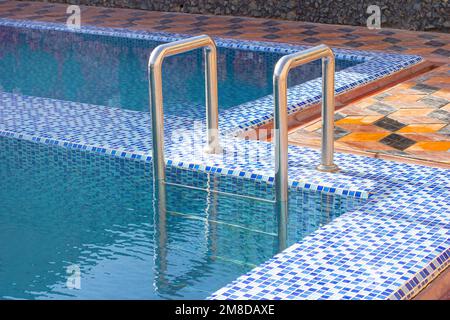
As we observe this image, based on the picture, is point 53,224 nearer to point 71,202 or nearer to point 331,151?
point 71,202

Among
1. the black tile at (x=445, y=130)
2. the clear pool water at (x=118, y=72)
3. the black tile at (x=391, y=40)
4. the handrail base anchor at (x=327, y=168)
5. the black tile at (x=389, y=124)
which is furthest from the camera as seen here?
the black tile at (x=391, y=40)

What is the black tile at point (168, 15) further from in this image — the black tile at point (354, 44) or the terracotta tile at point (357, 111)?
the terracotta tile at point (357, 111)

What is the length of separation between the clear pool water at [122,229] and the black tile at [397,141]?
958 mm

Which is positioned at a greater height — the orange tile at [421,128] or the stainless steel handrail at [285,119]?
the stainless steel handrail at [285,119]

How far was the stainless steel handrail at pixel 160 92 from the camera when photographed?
4.24 meters

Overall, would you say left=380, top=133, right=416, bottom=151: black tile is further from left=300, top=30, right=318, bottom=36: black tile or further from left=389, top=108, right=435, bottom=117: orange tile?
left=300, top=30, right=318, bottom=36: black tile

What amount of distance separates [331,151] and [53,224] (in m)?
1.38

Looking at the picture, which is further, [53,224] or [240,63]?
[240,63]

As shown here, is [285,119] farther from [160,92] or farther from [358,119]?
[358,119]

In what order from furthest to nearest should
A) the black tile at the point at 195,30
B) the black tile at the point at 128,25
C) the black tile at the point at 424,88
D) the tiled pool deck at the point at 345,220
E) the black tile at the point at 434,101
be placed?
the black tile at the point at 128,25 → the black tile at the point at 195,30 → the black tile at the point at 424,88 → the black tile at the point at 434,101 → the tiled pool deck at the point at 345,220

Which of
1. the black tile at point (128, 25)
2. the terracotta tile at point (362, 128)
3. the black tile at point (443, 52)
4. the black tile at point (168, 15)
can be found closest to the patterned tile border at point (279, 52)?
the black tile at point (128, 25)

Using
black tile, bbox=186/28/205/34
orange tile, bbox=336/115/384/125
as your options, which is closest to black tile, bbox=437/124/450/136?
orange tile, bbox=336/115/384/125
